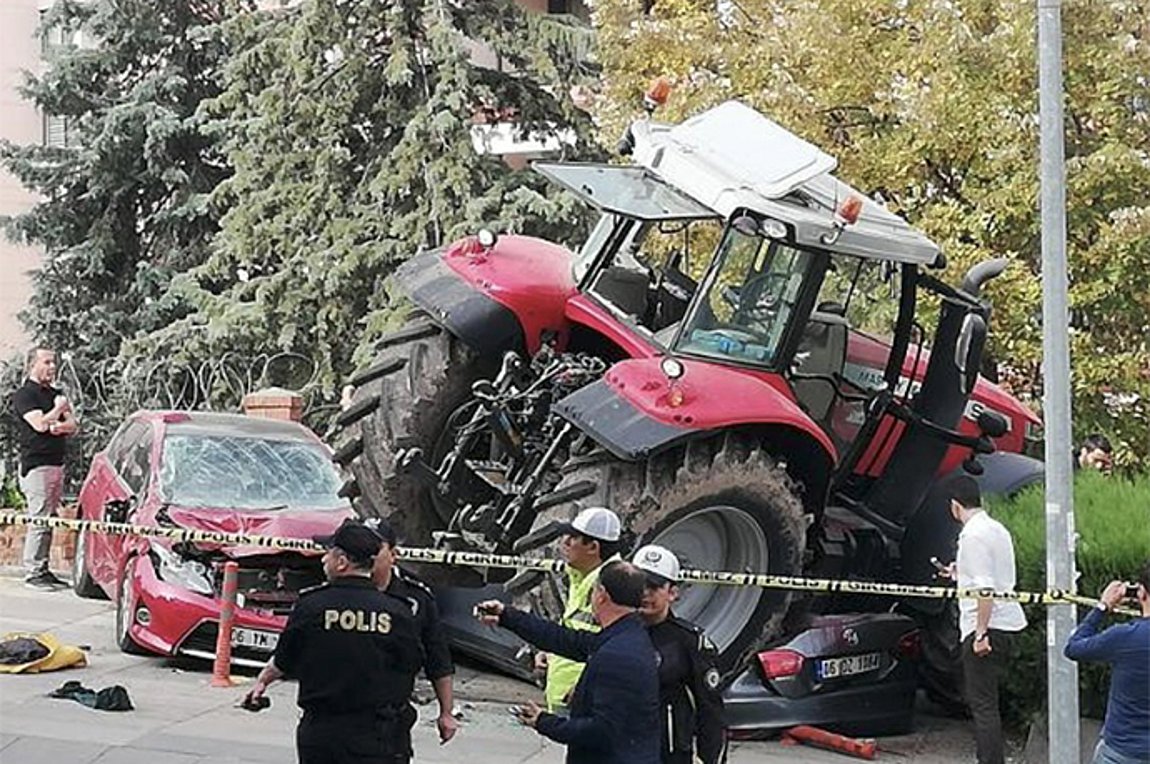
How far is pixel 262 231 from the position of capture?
57.7 ft

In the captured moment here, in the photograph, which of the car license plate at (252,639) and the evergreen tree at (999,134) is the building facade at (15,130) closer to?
the evergreen tree at (999,134)

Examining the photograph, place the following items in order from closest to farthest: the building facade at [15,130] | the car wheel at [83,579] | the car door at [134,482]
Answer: the car door at [134,482] → the car wheel at [83,579] → the building facade at [15,130]

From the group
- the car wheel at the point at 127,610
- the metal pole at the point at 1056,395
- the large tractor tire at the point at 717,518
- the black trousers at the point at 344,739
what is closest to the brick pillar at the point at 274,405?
the car wheel at the point at 127,610

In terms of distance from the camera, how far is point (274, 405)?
15461mm

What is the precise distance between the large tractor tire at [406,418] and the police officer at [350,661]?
12.5ft

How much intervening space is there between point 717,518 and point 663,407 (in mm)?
900

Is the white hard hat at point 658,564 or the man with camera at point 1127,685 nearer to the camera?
the white hard hat at point 658,564

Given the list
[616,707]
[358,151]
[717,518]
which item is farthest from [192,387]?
[616,707]

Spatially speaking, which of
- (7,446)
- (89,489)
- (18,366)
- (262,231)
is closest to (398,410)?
(89,489)

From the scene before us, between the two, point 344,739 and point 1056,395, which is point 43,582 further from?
point 1056,395

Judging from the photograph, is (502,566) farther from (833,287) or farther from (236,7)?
(236,7)

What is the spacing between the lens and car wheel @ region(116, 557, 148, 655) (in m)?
9.78

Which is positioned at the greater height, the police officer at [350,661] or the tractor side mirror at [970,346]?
the tractor side mirror at [970,346]

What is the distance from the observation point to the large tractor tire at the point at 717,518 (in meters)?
7.85
